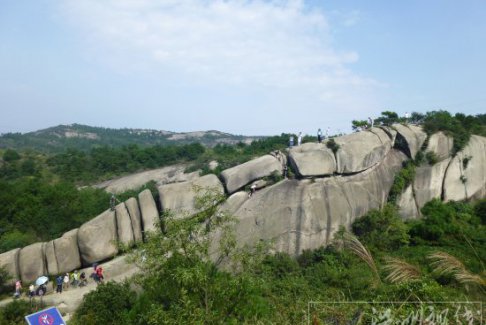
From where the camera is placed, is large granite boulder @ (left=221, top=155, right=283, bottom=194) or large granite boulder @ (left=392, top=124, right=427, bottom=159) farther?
large granite boulder @ (left=392, top=124, right=427, bottom=159)

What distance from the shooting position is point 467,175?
1146 inches

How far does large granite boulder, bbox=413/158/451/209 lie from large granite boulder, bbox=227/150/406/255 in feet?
8.01

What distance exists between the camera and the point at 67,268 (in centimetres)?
2495

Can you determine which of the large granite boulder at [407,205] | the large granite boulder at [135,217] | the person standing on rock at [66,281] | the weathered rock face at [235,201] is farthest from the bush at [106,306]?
the large granite boulder at [407,205]

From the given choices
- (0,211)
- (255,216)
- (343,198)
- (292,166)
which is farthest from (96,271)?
(343,198)

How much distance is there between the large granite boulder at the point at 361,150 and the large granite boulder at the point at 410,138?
885 millimetres

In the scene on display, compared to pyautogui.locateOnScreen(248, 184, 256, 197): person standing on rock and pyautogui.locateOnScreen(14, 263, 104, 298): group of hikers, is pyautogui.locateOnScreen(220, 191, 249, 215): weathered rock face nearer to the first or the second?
pyautogui.locateOnScreen(248, 184, 256, 197): person standing on rock

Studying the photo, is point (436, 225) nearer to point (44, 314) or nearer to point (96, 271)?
point (96, 271)

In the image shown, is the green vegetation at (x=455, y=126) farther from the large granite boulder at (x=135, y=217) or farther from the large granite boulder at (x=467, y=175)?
the large granite boulder at (x=135, y=217)

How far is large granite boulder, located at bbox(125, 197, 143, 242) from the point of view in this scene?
26094 millimetres

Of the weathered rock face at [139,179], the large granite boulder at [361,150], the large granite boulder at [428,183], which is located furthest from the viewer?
the weathered rock face at [139,179]

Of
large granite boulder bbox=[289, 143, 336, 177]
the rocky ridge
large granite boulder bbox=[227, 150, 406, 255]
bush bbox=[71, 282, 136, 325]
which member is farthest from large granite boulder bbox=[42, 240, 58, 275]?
large granite boulder bbox=[289, 143, 336, 177]

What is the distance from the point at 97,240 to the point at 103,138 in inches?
5473

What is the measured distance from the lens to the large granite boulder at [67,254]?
979 inches
